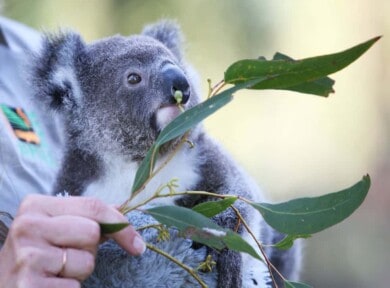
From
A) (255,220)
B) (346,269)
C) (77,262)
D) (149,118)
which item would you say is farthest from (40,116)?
(346,269)

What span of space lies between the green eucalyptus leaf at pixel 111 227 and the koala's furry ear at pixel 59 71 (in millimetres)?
408

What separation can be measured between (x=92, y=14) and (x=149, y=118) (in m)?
1.10

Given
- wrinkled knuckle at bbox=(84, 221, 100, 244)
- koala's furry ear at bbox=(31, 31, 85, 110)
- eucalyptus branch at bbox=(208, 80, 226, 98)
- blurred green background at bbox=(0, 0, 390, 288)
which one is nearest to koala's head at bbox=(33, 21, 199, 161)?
koala's furry ear at bbox=(31, 31, 85, 110)

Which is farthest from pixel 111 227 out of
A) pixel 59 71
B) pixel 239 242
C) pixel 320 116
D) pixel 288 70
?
pixel 320 116

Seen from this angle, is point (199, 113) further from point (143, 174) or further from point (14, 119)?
point (14, 119)

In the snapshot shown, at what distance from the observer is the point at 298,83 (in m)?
0.91

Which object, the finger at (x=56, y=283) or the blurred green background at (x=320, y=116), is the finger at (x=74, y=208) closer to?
the finger at (x=56, y=283)

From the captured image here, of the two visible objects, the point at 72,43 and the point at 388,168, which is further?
the point at 388,168

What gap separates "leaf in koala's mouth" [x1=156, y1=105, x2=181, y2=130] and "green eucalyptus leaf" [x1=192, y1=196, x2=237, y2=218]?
183 millimetres

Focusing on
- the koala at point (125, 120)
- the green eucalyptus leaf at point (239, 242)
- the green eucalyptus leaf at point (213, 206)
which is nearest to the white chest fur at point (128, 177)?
the koala at point (125, 120)

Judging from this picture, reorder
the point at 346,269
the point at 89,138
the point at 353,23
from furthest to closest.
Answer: the point at 353,23 < the point at 346,269 < the point at 89,138

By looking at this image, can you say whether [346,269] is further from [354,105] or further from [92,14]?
[92,14]

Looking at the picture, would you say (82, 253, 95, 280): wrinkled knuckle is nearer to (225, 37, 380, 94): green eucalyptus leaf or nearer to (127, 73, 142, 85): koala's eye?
(225, 37, 380, 94): green eucalyptus leaf

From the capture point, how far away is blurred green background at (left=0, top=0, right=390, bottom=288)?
337cm
